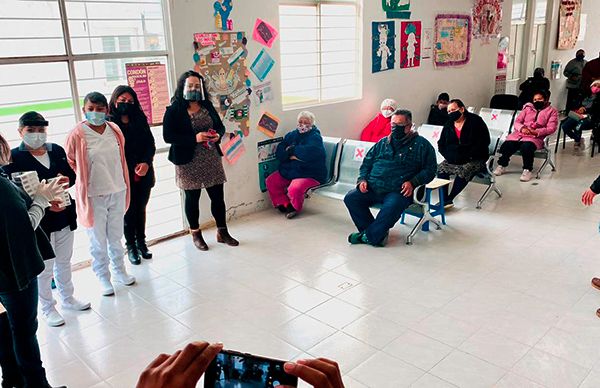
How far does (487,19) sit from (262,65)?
4.58m

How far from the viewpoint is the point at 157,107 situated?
14.5ft

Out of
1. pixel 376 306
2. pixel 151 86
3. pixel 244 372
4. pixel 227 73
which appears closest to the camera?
pixel 244 372

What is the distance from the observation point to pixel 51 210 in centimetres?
306

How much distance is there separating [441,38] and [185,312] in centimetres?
555

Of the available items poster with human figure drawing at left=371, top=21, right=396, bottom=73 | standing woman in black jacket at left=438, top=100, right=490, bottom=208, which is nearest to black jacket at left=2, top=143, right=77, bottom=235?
standing woman in black jacket at left=438, top=100, right=490, bottom=208

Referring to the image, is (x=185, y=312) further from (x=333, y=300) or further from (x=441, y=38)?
(x=441, y=38)

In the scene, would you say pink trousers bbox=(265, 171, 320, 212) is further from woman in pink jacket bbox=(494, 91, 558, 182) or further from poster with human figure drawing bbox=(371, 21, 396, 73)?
woman in pink jacket bbox=(494, 91, 558, 182)

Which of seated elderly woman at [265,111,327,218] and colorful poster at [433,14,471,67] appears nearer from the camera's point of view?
seated elderly woman at [265,111,327,218]

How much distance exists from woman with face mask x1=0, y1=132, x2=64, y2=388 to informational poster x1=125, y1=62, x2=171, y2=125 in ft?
5.82

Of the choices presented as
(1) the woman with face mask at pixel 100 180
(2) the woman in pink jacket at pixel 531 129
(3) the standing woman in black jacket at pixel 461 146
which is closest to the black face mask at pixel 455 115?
(3) the standing woman in black jacket at pixel 461 146

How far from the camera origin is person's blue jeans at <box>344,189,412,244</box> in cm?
437

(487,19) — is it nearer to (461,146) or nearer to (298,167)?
(461,146)

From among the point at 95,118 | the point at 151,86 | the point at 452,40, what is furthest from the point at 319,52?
the point at 95,118

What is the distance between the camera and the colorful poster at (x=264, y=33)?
5.01 m
